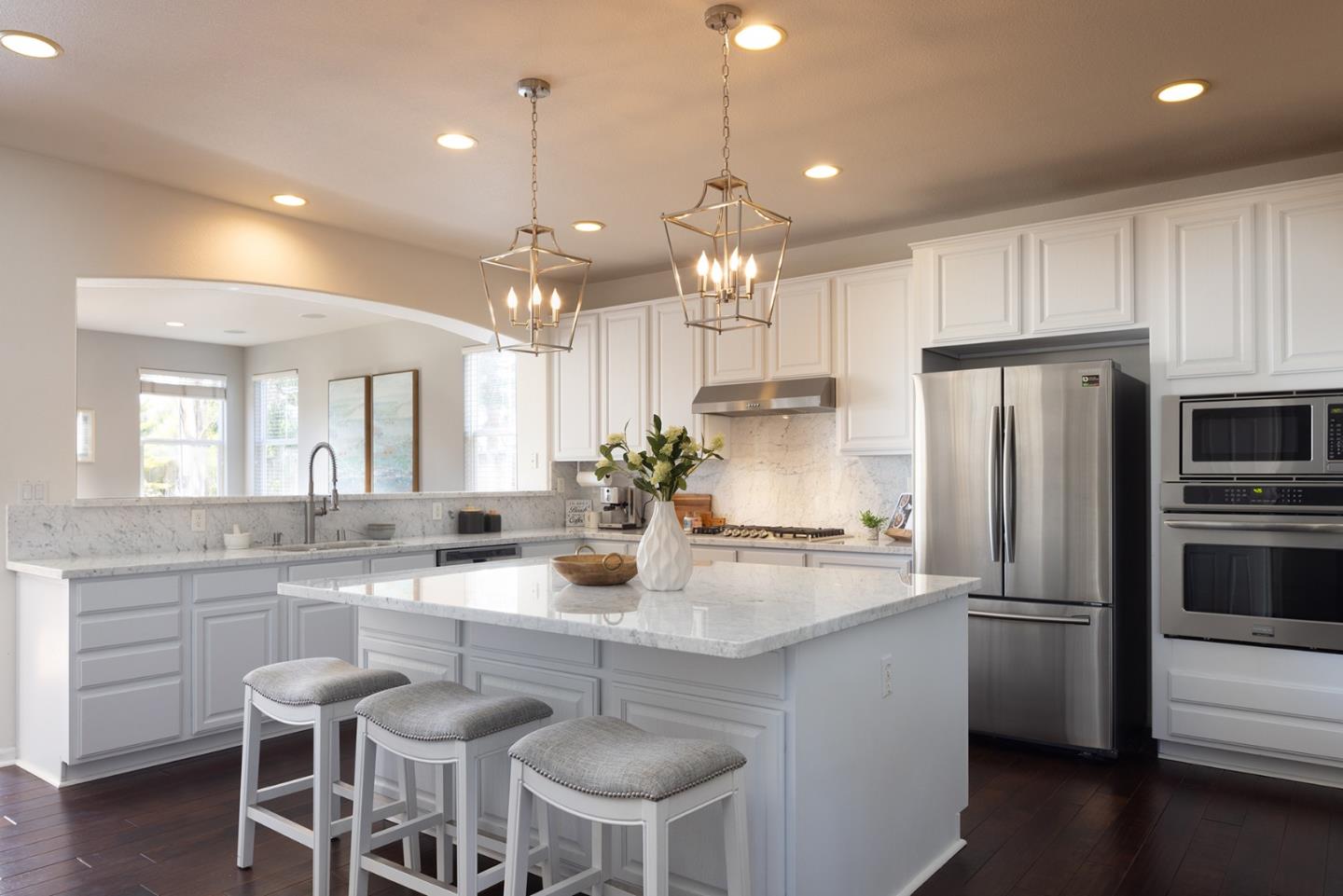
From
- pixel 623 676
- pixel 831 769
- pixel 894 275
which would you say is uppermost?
pixel 894 275

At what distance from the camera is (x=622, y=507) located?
6090 millimetres

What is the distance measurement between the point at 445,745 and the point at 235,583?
2.26 metres

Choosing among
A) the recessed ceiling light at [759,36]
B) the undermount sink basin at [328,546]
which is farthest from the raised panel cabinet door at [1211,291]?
the undermount sink basin at [328,546]

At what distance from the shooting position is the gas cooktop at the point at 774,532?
500cm

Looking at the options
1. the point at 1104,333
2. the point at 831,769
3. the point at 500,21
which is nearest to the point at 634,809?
the point at 831,769

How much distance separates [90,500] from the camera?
13.4 feet

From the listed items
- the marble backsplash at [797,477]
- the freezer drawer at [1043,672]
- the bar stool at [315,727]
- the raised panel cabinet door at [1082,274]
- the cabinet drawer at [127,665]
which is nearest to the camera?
the bar stool at [315,727]

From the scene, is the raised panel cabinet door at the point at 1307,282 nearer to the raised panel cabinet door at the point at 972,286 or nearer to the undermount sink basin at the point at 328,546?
the raised panel cabinet door at the point at 972,286

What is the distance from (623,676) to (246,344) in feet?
28.7

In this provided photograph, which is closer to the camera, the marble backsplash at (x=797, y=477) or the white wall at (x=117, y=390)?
the marble backsplash at (x=797, y=477)

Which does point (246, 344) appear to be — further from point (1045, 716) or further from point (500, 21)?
point (1045, 716)

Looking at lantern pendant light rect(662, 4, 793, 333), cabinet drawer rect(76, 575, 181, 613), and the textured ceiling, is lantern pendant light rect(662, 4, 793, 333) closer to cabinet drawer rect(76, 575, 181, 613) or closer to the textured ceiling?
the textured ceiling

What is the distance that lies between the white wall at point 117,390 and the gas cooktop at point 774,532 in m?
6.49

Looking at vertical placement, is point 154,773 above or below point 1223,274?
below
